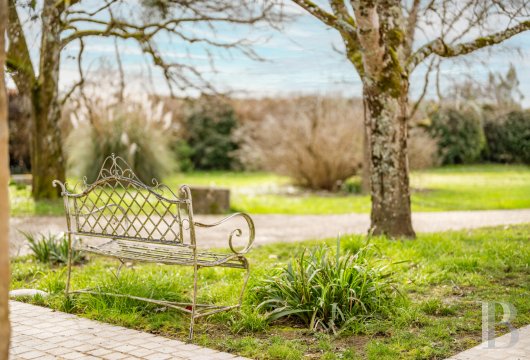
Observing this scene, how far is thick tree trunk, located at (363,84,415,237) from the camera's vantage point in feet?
27.9

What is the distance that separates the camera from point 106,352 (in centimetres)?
439

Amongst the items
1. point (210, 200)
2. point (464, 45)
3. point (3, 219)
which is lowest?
point (210, 200)

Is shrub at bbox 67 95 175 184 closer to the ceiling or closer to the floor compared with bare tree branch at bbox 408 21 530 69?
closer to the floor

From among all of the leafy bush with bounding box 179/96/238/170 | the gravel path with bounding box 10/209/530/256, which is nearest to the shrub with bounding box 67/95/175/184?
the gravel path with bounding box 10/209/530/256

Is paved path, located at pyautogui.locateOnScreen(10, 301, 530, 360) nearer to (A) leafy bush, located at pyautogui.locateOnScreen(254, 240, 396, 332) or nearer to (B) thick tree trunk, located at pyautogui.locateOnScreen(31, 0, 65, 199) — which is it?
(A) leafy bush, located at pyautogui.locateOnScreen(254, 240, 396, 332)

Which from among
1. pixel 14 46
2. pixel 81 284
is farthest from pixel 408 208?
pixel 14 46

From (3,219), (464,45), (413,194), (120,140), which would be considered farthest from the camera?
(413,194)

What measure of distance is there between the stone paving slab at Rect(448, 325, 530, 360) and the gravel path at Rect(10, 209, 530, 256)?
5375mm

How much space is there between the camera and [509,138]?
71.9ft

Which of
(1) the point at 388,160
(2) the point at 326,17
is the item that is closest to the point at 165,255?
(1) the point at 388,160

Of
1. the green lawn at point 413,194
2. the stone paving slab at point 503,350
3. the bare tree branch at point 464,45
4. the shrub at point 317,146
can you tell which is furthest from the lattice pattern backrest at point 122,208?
the shrub at point 317,146

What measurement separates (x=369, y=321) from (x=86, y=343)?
6.55 ft

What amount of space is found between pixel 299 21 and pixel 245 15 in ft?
3.52

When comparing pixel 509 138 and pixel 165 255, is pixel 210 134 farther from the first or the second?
pixel 165 255
